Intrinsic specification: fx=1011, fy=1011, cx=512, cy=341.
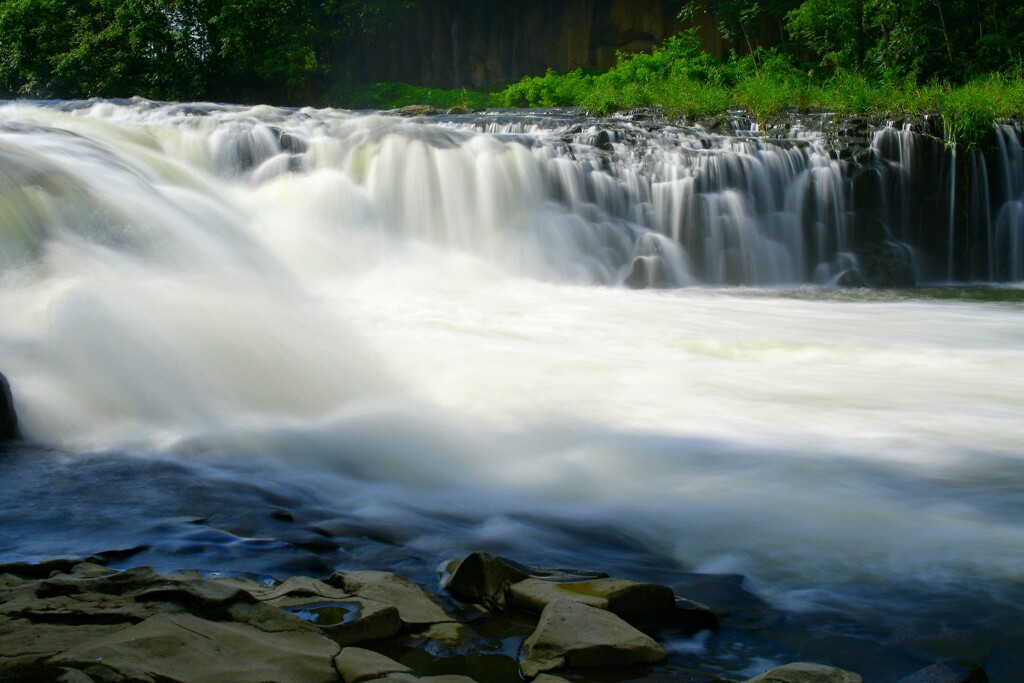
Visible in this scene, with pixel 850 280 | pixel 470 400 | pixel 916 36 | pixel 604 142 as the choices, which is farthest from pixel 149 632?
pixel 916 36

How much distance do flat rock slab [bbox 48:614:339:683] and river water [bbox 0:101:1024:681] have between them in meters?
0.69

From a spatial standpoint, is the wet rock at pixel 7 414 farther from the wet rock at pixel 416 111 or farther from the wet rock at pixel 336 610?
the wet rock at pixel 416 111

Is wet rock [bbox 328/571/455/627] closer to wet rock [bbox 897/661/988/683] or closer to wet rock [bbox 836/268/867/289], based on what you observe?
wet rock [bbox 897/661/988/683]

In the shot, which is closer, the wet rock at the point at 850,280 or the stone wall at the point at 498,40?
the wet rock at the point at 850,280

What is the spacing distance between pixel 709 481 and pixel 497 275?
6.38m

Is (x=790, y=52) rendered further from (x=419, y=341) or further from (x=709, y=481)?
(x=709, y=481)

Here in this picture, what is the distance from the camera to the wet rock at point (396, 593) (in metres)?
2.65

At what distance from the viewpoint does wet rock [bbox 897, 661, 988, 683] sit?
2.35 m

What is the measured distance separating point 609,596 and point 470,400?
8.92 feet

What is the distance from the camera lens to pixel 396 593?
2756mm

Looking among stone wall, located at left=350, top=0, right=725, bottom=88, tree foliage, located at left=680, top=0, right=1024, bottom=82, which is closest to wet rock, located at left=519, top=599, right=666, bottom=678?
tree foliage, located at left=680, top=0, right=1024, bottom=82

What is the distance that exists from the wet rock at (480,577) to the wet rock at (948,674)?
1.06 metres

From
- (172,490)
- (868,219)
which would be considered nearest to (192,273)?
(172,490)

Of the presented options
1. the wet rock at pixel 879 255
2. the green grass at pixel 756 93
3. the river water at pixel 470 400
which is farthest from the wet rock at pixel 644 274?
the green grass at pixel 756 93
